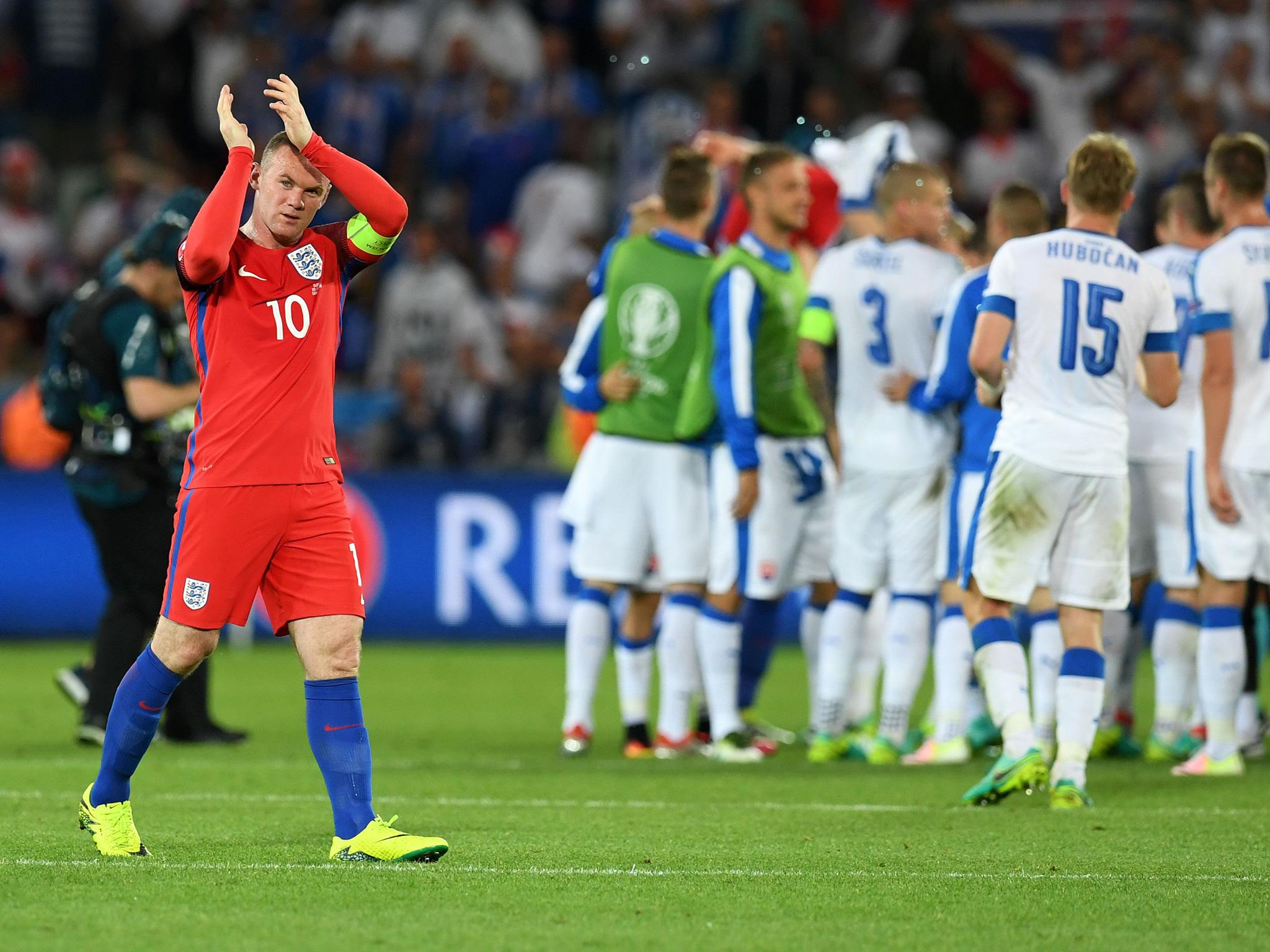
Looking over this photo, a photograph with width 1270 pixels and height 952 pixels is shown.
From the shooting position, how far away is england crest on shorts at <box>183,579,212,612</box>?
610cm

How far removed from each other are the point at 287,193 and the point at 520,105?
13670 mm

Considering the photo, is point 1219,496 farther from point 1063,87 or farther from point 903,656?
point 1063,87

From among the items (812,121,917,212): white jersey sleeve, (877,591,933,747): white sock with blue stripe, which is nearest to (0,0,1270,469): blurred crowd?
(812,121,917,212): white jersey sleeve

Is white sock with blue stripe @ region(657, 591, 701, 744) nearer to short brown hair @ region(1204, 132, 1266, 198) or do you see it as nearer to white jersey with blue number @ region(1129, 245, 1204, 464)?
white jersey with blue number @ region(1129, 245, 1204, 464)

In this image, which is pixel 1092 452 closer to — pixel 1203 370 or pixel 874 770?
pixel 1203 370

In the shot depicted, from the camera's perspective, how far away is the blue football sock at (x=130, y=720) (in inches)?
244

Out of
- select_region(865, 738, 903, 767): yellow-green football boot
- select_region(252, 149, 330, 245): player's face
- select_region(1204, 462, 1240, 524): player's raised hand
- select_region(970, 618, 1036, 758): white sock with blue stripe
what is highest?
select_region(252, 149, 330, 245): player's face

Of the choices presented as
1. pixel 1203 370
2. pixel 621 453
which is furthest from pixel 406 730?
pixel 1203 370

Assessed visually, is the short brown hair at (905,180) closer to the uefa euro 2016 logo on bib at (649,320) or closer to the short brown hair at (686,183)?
the short brown hair at (686,183)

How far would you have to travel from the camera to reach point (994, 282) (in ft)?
24.9

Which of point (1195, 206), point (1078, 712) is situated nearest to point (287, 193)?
point (1078, 712)

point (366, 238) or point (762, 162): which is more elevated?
point (762, 162)

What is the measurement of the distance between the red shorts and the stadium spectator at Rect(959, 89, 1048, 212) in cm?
1316

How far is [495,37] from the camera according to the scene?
65.7 ft
